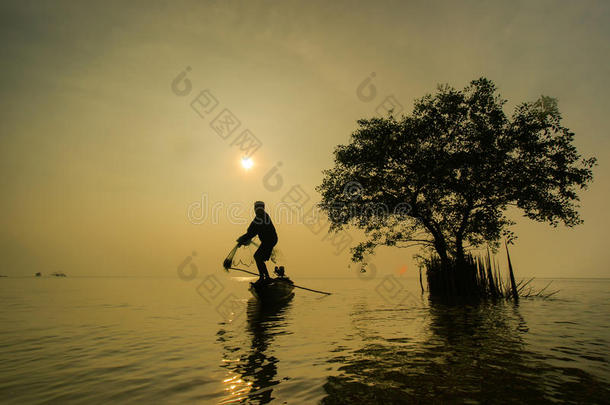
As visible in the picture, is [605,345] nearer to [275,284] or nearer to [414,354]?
[414,354]

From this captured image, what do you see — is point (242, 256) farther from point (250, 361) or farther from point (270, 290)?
point (250, 361)

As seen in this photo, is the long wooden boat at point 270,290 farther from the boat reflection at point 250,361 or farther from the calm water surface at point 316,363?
the calm water surface at point 316,363

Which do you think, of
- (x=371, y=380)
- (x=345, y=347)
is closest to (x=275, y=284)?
(x=345, y=347)

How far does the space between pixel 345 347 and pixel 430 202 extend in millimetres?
16127

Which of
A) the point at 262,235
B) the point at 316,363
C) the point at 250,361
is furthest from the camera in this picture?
the point at 262,235

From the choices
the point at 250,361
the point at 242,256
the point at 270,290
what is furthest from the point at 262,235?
the point at 250,361

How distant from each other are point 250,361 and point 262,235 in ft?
34.7

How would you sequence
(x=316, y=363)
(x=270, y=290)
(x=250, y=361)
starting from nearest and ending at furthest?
(x=316, y=363) → (x=250, y=361) → (x=270, y=290)

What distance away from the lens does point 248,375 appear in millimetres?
5105

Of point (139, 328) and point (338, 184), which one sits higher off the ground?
point (338, 184)

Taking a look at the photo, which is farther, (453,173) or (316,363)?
(453,173)

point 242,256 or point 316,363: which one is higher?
point 242,256

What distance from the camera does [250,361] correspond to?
6.02m

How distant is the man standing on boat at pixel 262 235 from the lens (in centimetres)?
1623
